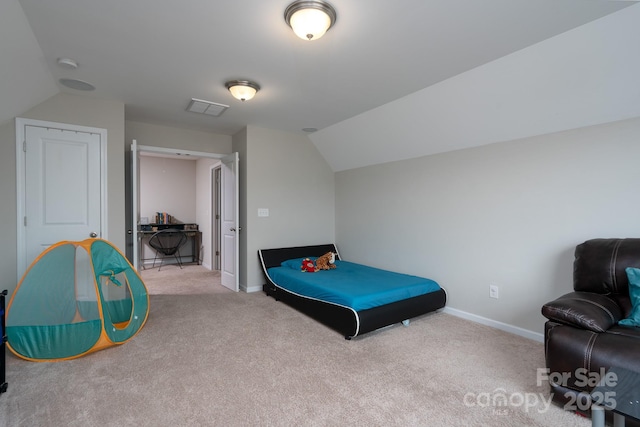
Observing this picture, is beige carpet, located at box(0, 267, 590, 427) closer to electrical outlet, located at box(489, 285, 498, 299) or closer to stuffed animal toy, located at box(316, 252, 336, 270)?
electrical outlet, located at box(489, 285, 498, 299)

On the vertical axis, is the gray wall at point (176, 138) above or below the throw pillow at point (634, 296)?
above

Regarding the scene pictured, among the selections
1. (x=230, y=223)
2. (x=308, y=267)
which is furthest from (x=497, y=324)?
(x=230, y=223)

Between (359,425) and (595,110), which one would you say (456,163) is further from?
(359,425)

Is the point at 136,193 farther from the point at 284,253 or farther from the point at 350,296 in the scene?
the point at 350,296

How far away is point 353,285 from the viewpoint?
10.6ft

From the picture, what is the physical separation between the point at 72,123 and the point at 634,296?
5.07 m

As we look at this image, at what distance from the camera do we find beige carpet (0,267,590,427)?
1.74 m

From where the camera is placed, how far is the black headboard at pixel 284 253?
4381 millimetres

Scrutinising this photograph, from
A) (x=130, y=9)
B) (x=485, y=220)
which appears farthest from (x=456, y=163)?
(x=130, y=9)

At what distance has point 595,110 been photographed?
2.39 metres

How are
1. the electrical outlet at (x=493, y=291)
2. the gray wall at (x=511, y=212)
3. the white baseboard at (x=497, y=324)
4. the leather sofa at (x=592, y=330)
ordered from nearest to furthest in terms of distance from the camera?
the leather sofa at (x=592, y=330)
the gray wall at (x=511, y=212)
the white baseboard at (x=497, y=324)
the electrical outlet at (x=493, y=291)

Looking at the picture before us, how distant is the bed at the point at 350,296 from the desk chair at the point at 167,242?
3.10 meters

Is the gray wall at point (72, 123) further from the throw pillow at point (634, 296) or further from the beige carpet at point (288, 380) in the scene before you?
the throw pillow at point (634, 296)

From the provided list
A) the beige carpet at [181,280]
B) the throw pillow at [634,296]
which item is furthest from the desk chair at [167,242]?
the throw pillow at [634,296]
